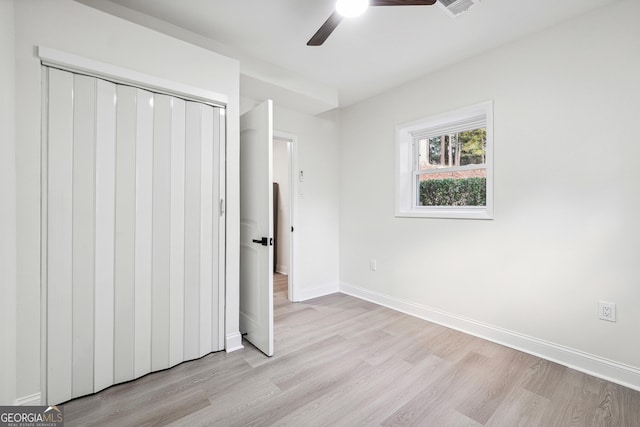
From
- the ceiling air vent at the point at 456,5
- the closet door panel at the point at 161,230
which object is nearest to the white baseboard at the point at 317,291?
the closet door panel at the point at 161,230

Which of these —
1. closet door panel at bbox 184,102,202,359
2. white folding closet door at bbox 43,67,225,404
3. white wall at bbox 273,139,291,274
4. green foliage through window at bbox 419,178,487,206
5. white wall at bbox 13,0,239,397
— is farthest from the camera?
white wall at bbox 273,139,291,274

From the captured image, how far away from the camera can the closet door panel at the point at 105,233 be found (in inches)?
68.7

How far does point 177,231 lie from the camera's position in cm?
205

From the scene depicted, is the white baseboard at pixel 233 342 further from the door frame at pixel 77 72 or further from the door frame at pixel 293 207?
the door frame at pixel 293 207

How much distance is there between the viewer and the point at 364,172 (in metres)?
3.67

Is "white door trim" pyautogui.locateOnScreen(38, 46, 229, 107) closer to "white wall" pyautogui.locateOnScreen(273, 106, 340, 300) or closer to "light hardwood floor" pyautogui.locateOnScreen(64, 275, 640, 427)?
"white wall" pyautogui.locateOnScreen(273, 106, 340, 300)

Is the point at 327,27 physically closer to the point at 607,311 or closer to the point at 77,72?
the point at 77,72

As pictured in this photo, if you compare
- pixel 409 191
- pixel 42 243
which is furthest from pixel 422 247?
pixel 42 243

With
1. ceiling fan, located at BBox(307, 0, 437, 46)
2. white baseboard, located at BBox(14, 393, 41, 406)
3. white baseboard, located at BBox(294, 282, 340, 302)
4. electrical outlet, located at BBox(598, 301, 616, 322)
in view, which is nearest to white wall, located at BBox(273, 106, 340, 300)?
white baseboard, located at BBox(294, 282, 340, 302)

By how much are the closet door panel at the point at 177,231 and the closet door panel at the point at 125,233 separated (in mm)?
236

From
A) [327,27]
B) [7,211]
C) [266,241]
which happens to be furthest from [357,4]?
[7,211]

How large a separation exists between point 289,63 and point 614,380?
3.57 m

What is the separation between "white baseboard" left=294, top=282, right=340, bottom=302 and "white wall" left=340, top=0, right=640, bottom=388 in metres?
1.21

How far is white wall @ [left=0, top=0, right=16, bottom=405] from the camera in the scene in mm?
1349
